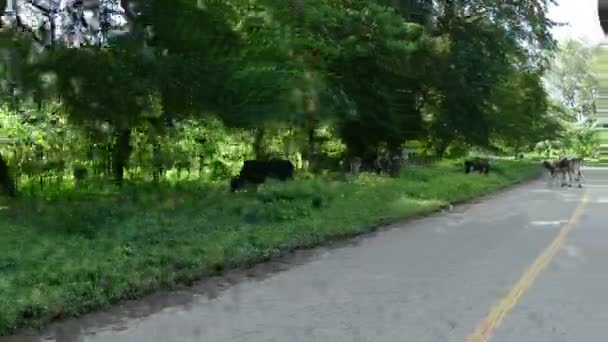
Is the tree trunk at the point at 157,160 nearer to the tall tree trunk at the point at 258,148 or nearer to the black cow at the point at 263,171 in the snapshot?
the black cow at the point at 263,171

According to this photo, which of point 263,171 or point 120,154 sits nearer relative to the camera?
point 120,154

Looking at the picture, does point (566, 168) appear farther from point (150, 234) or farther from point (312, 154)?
point (150, 234)

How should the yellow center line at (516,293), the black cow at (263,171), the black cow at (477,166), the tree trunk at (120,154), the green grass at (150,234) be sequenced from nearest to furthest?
1. the yellow center line at (516,293)
2. the green grass at (150,234)
3. the tree trunk at (120,154)
4. the black cow at (263,171)
5. the black cow at (477,166)

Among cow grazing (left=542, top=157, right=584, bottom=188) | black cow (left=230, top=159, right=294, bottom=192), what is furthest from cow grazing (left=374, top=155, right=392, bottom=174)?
black cow (left=230, top=159, right=294, bottom=192)

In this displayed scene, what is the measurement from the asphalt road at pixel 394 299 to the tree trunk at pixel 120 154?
12.5 meters

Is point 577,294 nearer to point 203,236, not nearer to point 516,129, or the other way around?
point 203,236

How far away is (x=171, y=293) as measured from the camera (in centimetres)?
974

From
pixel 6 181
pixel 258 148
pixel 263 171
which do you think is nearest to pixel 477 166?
pixel 258 148

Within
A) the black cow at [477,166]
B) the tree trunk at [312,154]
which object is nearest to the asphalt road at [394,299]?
the tree trunk at [312,154]

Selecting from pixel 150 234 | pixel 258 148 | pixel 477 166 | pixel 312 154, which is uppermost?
pixel 258 148

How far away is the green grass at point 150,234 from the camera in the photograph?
29.5ft

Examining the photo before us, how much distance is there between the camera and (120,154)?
2680cm

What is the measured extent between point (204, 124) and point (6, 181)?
6.56 m

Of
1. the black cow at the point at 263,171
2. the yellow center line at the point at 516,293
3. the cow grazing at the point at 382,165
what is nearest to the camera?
the yellow center line at the point at 516,293
